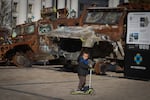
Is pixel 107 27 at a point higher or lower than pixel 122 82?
higher

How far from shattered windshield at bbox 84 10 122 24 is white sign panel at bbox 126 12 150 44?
2.80m

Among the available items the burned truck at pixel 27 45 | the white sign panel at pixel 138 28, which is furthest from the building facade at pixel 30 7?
the white sign panel at pixel 138 28

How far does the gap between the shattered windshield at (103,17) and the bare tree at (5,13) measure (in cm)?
4709

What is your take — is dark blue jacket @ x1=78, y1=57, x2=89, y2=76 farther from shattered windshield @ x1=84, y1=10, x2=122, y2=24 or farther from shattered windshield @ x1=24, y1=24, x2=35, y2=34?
shattered windshield @ x1=24, y1=24, x2=35, y2=34

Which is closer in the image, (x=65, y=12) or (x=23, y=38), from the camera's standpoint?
(x=23, y=38)

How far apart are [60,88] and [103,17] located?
7126 mm

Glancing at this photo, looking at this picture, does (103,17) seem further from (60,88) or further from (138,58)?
(60,88)

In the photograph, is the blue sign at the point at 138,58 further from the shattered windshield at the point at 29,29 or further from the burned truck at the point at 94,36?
the shattered windshield at the point at 29,29

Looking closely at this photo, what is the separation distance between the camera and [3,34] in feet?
88.9

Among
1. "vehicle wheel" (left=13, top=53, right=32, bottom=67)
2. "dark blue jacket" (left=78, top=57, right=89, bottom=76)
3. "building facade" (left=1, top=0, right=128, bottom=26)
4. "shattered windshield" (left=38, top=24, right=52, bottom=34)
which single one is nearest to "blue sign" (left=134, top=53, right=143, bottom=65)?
"dark blue jacket" (left=78, top=57, right=89, bottom=76)

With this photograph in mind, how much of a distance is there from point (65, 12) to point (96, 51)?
5486mm

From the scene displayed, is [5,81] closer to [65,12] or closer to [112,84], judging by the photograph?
[112,84]

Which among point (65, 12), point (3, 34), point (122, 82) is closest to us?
point (122, 82)

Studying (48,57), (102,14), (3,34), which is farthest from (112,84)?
(3,34)
